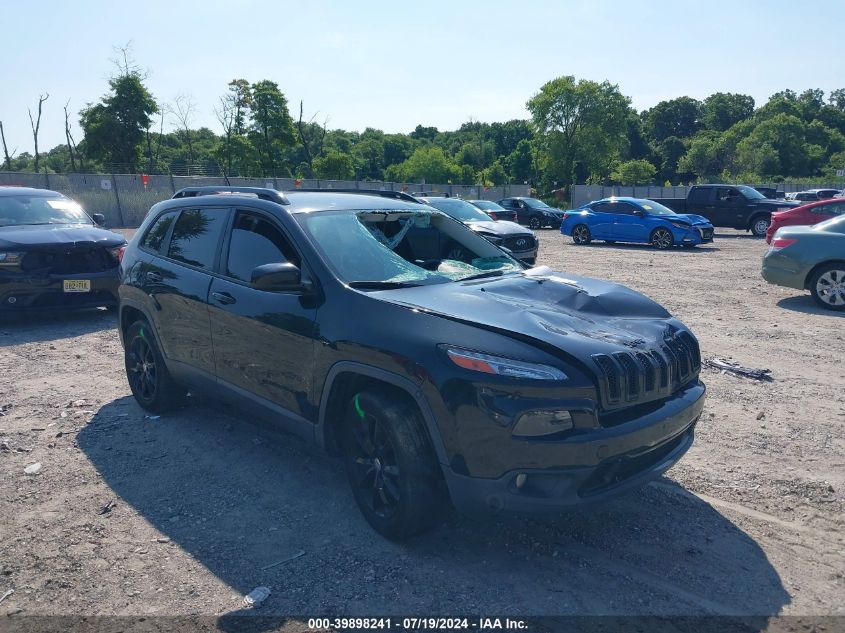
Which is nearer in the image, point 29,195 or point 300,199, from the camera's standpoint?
point 300,199

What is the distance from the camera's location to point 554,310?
3646 millimetres

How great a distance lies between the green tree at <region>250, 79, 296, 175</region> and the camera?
46.1m

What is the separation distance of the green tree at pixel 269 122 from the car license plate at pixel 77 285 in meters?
39.9

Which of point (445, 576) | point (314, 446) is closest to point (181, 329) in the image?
point (314, 446)

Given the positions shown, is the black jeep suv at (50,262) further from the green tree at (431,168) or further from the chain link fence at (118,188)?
the green tree at (431,168)

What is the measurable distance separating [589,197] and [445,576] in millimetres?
45694

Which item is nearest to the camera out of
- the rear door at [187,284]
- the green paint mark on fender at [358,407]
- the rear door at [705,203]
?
the green paint mark on fender at [358,407]

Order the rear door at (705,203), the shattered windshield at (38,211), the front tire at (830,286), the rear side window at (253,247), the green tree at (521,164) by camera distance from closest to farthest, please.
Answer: the rear side window at (253,247)
the shattered windshield at (38,211)
the front tire at (830,286)
the rear door at (705,203)
the green tree at (521,164)

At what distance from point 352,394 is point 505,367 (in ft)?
3.35

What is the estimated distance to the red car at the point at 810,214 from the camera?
15.4 m

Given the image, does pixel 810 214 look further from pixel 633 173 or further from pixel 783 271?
pixel 633 173

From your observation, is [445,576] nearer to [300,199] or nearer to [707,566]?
[707,566]

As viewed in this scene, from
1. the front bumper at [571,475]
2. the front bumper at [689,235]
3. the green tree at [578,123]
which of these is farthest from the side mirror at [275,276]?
the green tree at [578,123]

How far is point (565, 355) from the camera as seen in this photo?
3.06 meters
